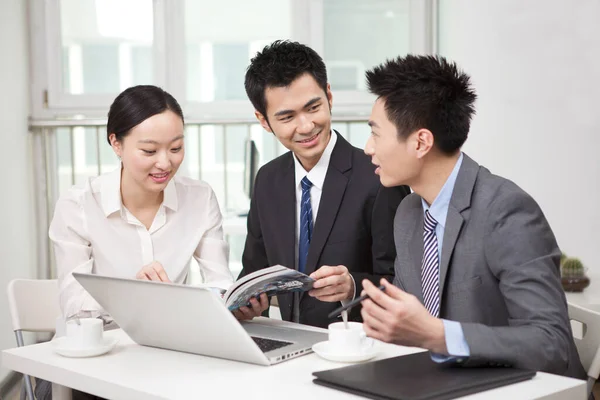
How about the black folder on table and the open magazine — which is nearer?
the black folder on table

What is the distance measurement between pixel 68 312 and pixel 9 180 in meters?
1.94

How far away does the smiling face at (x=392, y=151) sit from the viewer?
5.91 ft

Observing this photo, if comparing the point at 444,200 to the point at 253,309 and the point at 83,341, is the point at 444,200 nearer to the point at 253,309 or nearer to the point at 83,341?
the point at 253,309

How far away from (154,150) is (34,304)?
0.64 metres

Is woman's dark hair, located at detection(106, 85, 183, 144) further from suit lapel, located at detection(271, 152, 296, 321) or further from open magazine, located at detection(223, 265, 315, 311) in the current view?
open magazine, located at detection(223, 265, 315, 311)

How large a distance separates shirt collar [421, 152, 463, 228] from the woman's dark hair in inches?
34.9

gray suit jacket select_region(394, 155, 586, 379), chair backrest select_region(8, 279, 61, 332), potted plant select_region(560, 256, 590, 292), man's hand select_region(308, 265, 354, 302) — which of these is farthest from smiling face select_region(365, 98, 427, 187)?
potted plant select_region(560, 256, 590, 292)

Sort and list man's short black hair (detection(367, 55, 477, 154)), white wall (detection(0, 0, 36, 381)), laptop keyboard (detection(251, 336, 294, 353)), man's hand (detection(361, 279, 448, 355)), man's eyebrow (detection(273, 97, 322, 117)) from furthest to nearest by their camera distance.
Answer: white wall (detection(0, 0, 36, 381)) < man's eyebrow (detection(273, 97, 322, 117)) < man's short black hair (detection(367, 55, 477, 154)) < laptop keyboard (detection(251, 336, 294, 353)) < man's hand (detection(361, 279, 448, 355))

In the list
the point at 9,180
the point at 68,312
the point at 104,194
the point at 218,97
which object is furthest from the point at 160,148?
the point at 218,97

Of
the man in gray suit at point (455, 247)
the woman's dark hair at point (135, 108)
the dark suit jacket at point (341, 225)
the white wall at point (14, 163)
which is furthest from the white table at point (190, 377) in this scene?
the white wall at point (14, 163)

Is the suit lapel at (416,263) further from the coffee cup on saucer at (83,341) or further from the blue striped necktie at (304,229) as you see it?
the coffee cup on saucer at (83,341)

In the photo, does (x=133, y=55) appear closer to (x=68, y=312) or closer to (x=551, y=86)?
(x=551, y=86)

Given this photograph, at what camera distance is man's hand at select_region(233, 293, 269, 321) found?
1.93m

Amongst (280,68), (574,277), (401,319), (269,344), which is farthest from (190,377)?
(574,277)
